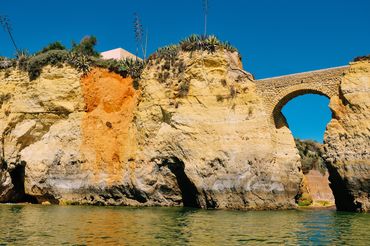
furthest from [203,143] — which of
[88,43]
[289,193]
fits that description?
[88,43]

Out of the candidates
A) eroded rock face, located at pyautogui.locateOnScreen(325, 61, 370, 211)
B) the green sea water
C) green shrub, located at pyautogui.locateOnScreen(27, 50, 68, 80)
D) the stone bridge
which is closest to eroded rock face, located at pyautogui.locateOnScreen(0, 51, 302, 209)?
green shrub, located at pyautogui.locateOnScreen(27, 50, 68, 80)

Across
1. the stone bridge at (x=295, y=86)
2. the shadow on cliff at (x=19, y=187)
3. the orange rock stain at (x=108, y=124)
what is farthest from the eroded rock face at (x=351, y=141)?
the shadow on cliff at (x=19, y=187)

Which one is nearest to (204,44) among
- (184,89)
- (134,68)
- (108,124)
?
(184,89)

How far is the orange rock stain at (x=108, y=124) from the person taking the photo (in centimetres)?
2942

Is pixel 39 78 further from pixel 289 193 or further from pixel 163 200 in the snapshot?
pixel 289 193

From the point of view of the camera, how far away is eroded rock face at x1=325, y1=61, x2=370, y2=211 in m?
22.9

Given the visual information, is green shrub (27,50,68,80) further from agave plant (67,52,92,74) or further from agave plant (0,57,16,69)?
agave plant (0,57,16,69)

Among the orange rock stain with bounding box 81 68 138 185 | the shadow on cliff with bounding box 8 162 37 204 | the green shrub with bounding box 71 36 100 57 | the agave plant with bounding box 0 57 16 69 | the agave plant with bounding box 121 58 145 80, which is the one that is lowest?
the shadow on cliff with bounding box 8 162 37 204

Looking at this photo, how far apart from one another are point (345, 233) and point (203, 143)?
12.9 metres

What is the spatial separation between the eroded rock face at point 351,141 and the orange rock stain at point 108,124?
12.4 metres

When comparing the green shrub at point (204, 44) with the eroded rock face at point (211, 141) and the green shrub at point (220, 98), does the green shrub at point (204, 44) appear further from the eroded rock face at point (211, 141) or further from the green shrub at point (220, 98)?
the green shrub at point (220, 98)

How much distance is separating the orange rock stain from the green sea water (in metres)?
10.00

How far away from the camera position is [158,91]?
29.6m

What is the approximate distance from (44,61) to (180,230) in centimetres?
2062
